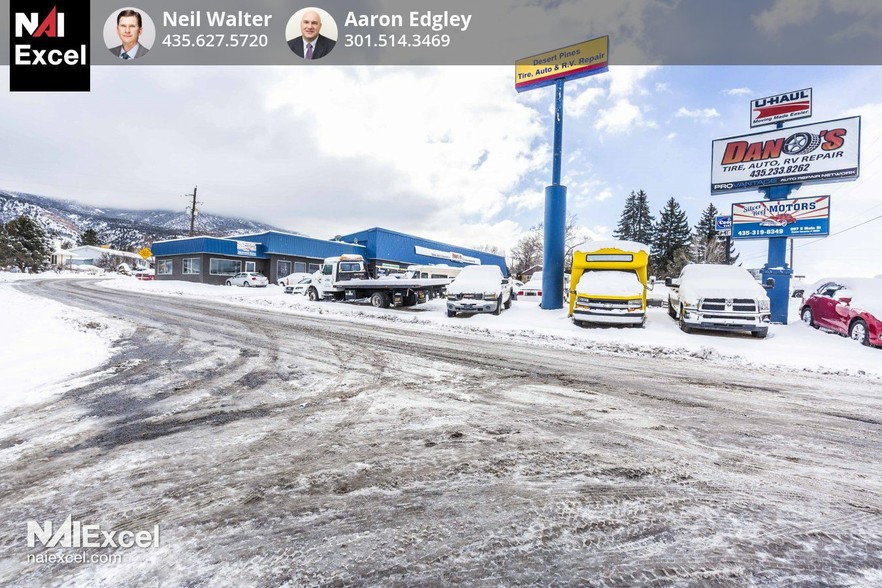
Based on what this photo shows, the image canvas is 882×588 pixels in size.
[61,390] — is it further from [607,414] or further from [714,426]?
[714,426]

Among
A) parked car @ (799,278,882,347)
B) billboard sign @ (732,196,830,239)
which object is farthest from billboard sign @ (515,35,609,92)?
parked car @ (799,278,882,347)

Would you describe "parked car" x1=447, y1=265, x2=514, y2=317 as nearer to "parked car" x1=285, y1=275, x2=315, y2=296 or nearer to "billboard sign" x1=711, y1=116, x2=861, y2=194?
"billboard sign" x1=711, y1=116, x2=861, y2=194

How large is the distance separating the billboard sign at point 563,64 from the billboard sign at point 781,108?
6.05 meters

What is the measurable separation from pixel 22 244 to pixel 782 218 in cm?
7811

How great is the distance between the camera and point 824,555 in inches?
79.9

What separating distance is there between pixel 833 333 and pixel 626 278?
6324 millimetres

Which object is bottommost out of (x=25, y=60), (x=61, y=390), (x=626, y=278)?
(x=61, y=390)

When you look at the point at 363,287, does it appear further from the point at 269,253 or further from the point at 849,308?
the point at 269,253

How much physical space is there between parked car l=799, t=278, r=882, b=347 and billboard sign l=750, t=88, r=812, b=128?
21.2 feet

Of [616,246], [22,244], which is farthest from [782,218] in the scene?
[22,244]

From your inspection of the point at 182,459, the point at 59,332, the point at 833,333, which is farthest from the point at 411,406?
the point at 833,333

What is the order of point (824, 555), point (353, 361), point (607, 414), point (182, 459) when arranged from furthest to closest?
point (353, 361), point (607, 414), point (182, 459), point (824, 555)

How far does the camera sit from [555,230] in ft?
55.0

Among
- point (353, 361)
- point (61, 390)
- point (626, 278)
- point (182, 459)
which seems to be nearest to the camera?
point (182, 459)
